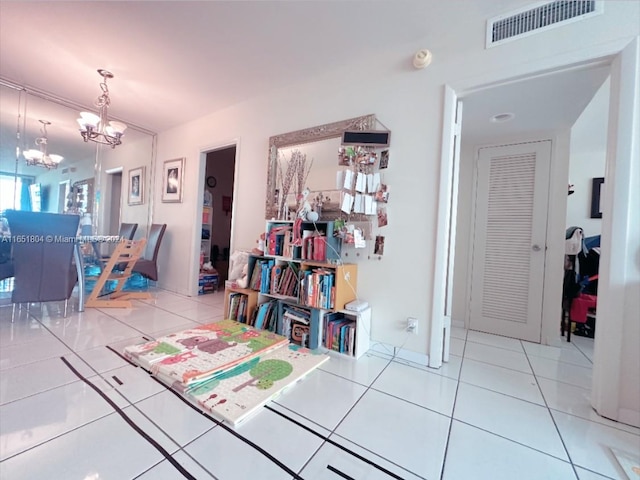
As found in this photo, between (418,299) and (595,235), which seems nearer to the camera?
(418,299)

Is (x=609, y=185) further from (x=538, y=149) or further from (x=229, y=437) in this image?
(x=229, y=437)

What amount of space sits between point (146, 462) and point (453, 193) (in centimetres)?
226

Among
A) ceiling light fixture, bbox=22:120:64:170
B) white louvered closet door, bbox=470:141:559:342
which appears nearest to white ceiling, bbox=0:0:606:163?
white louvered closet door, bbox=470:141:559:342

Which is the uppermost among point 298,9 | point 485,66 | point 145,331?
point 298,9

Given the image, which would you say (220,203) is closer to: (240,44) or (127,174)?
(127,174)

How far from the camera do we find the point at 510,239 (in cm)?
260

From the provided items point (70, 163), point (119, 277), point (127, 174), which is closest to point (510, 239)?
point (119, 277)

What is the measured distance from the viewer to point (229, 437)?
1.10 meters

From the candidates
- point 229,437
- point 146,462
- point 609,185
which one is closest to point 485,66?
point 609,185

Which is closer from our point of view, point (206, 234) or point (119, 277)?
point (119, 277)

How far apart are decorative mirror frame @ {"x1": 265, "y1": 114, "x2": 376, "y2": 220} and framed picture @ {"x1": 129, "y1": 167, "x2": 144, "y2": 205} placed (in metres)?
3.05

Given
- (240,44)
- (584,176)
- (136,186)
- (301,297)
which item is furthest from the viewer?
(136,186)

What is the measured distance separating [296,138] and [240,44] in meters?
0.88

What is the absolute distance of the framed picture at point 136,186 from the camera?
4.40m
